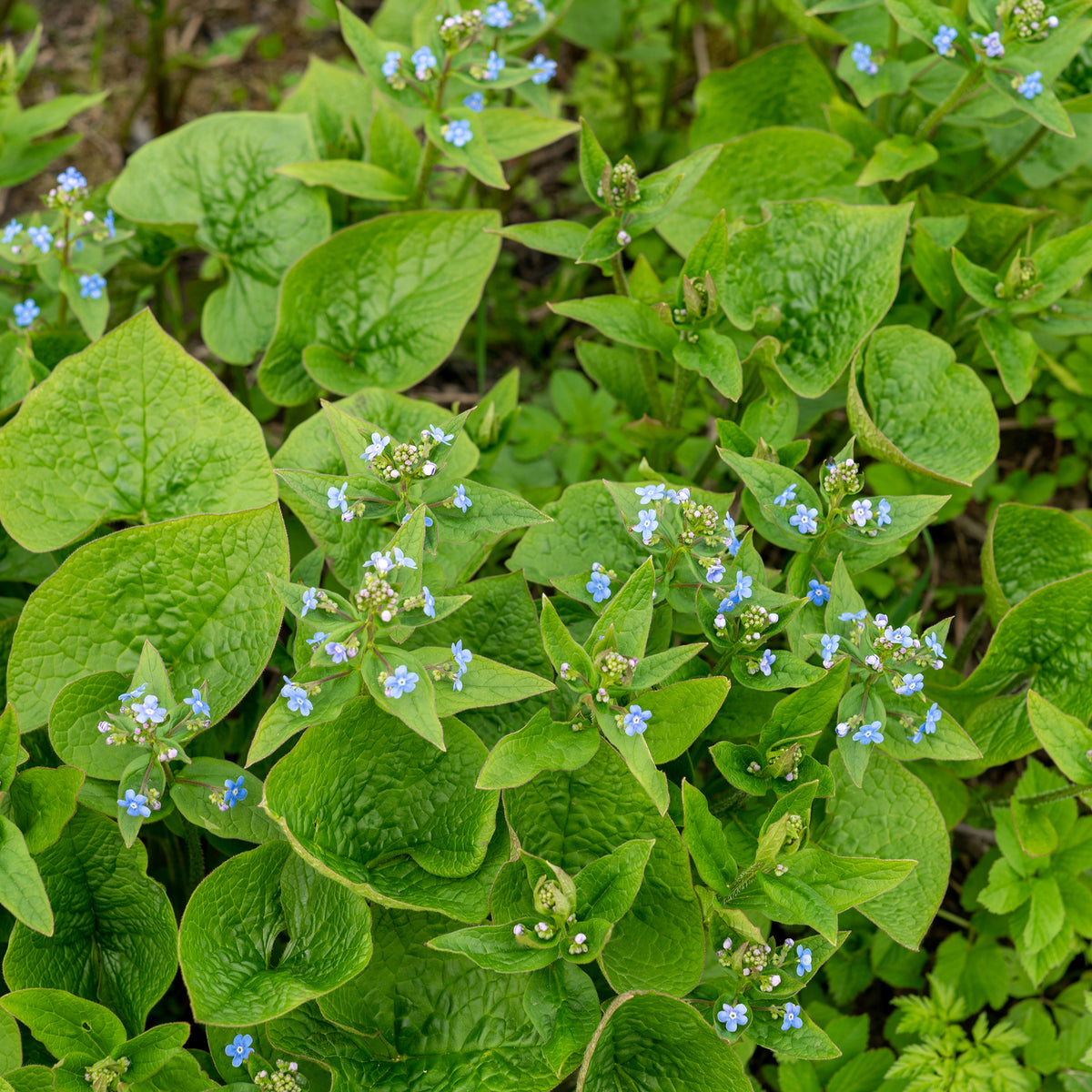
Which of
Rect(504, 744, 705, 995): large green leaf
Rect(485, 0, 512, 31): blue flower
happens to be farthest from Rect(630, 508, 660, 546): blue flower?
Rect(485, 0, 512, 31): blue flower

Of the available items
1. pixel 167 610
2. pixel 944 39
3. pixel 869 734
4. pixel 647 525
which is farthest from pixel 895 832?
pixel 944 39

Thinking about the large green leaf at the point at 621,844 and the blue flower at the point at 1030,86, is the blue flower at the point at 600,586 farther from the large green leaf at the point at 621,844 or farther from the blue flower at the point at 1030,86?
the blue flower at the point at 1030,86

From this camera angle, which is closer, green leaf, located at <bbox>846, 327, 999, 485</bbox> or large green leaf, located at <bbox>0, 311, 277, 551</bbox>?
large green leaf, located at <bbox>0, 311, 277, 551</bbox>

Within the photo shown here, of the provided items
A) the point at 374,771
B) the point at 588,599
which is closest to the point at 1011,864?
the point at 588,599

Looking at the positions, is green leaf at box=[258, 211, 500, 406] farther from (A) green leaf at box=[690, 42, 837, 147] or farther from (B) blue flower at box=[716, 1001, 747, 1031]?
(B) blue flower at box=[716, 1001, 747, 1031]

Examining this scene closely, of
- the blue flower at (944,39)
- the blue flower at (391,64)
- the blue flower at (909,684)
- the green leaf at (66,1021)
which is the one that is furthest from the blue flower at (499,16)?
the green leaf at (66,1021)

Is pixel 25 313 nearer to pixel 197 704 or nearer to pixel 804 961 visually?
pixel 197 704
